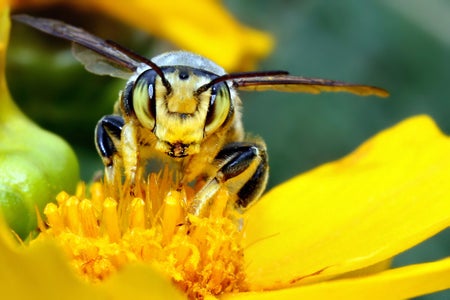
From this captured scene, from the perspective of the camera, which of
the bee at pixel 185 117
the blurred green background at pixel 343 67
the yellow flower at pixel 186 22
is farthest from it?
the blurred green background at pixel 343 67

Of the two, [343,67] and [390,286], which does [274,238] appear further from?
[343,67]

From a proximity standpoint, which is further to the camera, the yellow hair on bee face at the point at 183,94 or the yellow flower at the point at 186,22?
the yellow flower at the point at 186,22

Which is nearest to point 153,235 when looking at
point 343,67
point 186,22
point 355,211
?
point 355,211

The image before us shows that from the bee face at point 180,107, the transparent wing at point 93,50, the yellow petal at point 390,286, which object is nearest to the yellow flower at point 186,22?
the transparent wing at point 93,50

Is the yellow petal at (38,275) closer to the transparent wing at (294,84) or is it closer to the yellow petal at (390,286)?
the yellow petal at (390,286)

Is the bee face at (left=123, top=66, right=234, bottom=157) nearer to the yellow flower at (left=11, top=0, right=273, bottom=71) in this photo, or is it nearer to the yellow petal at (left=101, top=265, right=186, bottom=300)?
the yellow petal at (left=101, top=265, right=186, bottom=300)

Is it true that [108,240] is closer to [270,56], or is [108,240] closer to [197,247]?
[197,247]

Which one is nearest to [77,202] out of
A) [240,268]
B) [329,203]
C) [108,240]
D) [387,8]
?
[108,240]

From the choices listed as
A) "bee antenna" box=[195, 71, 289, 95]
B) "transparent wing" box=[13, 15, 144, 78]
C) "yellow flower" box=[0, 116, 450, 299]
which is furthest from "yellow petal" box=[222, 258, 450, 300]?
"transparent wing" box=[13, 15, 144, 78]
